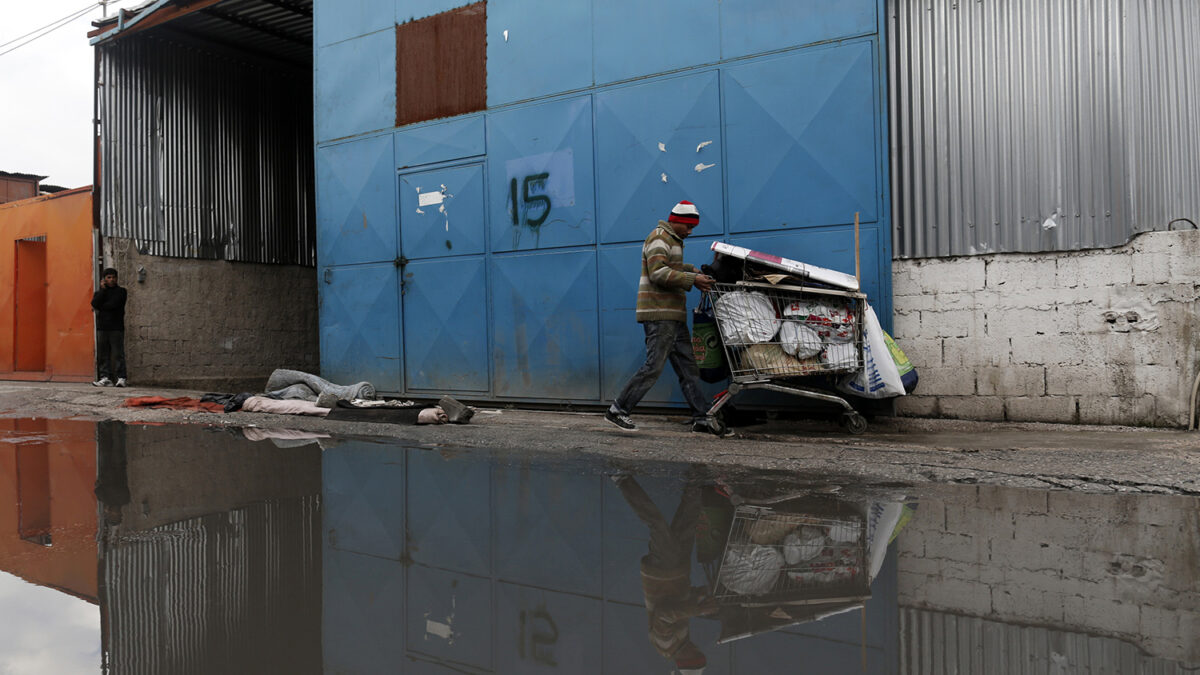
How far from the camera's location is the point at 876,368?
638 cm

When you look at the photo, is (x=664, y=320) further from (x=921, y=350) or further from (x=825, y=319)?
(x=921, y=350)

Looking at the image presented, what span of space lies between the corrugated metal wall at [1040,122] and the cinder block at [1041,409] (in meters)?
1.35

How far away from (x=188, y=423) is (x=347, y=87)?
5.24 meters

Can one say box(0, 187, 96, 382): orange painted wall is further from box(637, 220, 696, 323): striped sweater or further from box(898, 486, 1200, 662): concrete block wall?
box(898, 486, 1200, 662): concrete block wall

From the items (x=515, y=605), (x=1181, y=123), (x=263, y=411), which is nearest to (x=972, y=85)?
(x=1181, y=123)

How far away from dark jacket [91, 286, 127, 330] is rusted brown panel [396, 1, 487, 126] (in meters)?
5.96

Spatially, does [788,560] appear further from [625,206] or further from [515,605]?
[625,206]

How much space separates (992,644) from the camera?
2.25 meters

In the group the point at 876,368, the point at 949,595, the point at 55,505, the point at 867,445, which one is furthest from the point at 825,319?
the point at 55,505

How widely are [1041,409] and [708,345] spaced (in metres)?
3.02

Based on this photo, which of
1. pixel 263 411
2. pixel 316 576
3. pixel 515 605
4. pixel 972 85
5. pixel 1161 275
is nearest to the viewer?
pixel 515 605

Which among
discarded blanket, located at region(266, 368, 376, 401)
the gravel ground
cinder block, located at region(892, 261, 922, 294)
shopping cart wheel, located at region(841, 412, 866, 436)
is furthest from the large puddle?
discarded blanket, located at region(266, 368, 376, 401)

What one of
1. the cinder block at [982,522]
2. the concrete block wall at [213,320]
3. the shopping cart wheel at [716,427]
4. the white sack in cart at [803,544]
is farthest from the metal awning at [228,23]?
the cinder block at [982,522]

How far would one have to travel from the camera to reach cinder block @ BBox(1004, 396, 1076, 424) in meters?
6.67
